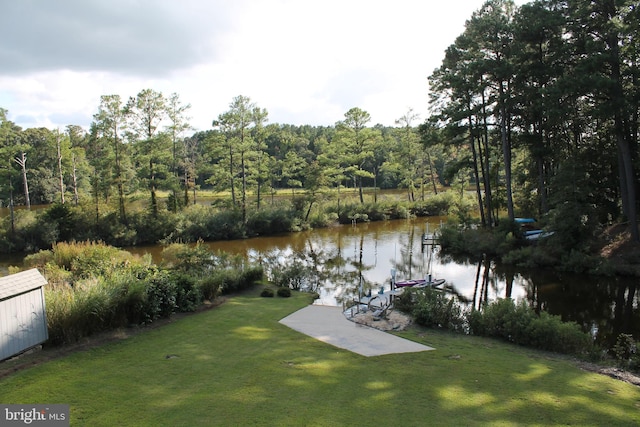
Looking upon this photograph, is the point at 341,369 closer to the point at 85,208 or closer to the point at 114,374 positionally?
the point at 114,374

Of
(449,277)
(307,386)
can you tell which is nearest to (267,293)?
(307,386)

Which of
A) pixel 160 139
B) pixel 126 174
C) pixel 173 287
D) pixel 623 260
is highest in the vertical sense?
pixel 160 139

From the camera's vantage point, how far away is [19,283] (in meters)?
7.83

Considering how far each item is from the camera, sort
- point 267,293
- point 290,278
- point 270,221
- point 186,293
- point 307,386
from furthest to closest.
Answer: point 270,221 → point 290,278 → point 267,293 → point 186,293 → point 307,386

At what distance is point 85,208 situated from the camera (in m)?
30.7

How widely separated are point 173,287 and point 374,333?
5.60 meters

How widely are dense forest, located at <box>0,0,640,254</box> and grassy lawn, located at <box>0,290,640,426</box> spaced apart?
15.0 metres

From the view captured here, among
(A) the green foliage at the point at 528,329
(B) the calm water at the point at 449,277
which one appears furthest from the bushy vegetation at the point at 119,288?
(A) the green foliage at the point at 528,329

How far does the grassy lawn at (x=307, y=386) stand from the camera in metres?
5.75

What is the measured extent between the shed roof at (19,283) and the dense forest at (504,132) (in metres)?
20.5

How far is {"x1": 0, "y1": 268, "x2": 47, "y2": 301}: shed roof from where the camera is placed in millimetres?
7574

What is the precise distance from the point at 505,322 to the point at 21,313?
34.8ft

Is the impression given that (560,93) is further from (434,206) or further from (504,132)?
(434,206)

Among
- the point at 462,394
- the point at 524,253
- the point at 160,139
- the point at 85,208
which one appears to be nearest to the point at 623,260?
the point at 524,253
